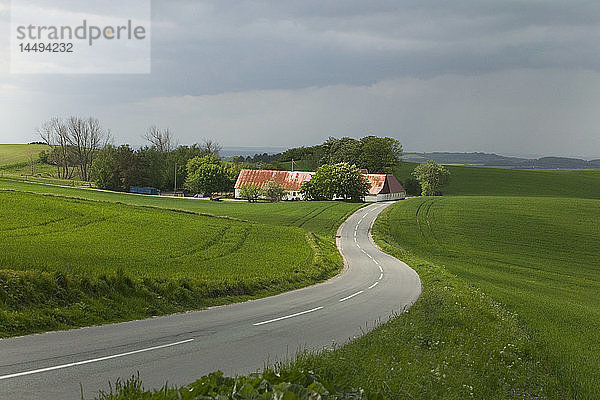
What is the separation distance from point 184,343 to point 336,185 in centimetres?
9510

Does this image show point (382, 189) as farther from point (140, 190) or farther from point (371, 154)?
point (140, 190)

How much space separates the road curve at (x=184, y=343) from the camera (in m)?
9.45

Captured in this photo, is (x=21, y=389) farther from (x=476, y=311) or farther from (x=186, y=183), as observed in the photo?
(x=186, y=183)

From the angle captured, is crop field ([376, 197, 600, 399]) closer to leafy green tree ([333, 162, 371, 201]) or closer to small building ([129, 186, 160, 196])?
leafy green tree ([333, 162, 371, 201])

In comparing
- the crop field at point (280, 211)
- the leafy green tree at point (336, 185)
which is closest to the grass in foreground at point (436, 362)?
the crop field at point (280, 211)

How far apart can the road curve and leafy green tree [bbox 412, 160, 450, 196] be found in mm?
113560

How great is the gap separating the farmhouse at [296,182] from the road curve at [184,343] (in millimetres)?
96953

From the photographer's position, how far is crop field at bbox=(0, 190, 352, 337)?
14.4m

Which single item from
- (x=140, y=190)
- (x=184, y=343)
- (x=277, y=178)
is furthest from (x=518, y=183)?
(x=184, y=343)

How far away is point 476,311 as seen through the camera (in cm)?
1733

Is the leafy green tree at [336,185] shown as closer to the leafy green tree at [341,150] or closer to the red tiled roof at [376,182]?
the red tiled roof at [376,182]

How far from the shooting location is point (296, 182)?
12206 cm

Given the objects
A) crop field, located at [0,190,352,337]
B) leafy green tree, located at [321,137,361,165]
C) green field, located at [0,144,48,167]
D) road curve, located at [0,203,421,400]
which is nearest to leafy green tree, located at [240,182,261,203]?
leafy green tree, located at [321,137,361,165]

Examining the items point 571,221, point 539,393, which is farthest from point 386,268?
point 571,221
